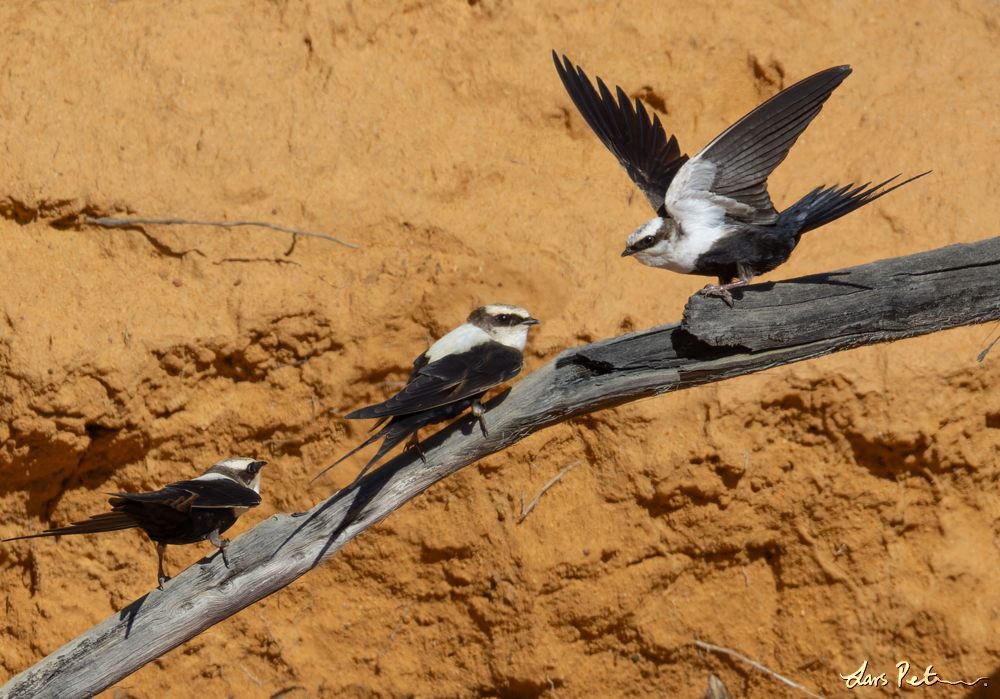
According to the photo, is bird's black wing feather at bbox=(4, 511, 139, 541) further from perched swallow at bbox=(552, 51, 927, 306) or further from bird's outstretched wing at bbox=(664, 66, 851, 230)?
bird's outstretched wing at bbox=(664, 66, 851, 230)

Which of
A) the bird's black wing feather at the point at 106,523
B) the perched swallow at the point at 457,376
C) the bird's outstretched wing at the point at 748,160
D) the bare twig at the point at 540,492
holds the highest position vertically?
the bird's outstretched wing at the point at 748,160

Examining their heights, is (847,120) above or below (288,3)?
below

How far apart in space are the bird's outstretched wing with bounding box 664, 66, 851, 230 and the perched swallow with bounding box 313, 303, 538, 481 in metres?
0.89

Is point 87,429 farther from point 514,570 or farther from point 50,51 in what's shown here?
point 514,570

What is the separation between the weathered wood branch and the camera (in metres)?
2.43

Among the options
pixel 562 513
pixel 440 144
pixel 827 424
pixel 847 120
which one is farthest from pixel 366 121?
pixel 827 424

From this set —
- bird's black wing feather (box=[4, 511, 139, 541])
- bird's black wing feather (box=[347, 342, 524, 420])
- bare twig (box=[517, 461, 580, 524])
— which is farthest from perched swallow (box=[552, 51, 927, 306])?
bird's black wing feather (box=[4, 511, 139, 541])

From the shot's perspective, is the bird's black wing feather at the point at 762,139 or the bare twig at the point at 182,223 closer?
the bird's black wing feather at the point at 762,139

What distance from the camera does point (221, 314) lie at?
3670 millimetres

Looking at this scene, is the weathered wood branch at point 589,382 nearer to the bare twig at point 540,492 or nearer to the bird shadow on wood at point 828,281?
the bird shadow on wood at point 828,281

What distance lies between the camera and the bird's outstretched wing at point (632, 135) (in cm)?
284

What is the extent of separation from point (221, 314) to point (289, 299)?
0.36 m

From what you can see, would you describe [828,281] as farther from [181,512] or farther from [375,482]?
[181,512]

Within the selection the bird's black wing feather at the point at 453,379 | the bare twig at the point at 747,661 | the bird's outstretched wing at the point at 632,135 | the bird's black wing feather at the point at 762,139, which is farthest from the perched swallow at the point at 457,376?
the bare twig at the point at 747,661
